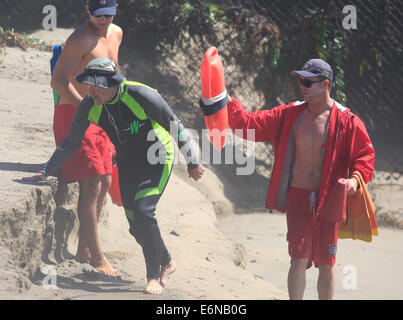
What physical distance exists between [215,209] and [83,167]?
3738 mm

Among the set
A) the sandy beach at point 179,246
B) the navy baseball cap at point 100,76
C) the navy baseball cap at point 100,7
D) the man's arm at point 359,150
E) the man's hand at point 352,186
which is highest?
the navy baseball cap at point 100,7

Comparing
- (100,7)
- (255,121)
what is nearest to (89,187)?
(100,7)

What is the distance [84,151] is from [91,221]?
52cm

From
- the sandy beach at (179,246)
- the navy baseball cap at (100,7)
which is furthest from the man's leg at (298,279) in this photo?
Result: the navy baseball cap at (100,7)

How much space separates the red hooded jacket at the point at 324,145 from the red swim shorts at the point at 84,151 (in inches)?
44.0

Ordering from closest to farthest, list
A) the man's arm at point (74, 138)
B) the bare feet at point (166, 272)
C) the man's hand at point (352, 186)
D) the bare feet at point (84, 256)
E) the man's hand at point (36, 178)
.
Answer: the man's hand at point (352, 186) < the man's arm at point (74, 138) < the bare feet at point (166, 272) < the man's hand at point (36, 178) < the bare feet at point (84, 256)

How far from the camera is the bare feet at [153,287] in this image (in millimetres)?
4820

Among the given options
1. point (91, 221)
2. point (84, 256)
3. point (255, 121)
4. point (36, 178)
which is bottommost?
point (84, 256)

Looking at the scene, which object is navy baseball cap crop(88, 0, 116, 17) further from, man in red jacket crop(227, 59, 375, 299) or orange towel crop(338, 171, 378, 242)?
orange towel crop(338, 171, 378, 242)

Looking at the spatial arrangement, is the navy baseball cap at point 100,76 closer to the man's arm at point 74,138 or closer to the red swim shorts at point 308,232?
the man's arm at point 74,138

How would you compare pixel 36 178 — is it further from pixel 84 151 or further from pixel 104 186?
pixel 104 186

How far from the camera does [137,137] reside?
4824mm

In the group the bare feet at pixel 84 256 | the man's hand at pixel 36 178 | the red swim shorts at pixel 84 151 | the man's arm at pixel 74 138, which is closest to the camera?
the man's arm at pixel 74 138

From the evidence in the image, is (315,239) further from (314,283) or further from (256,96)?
(256,96)
